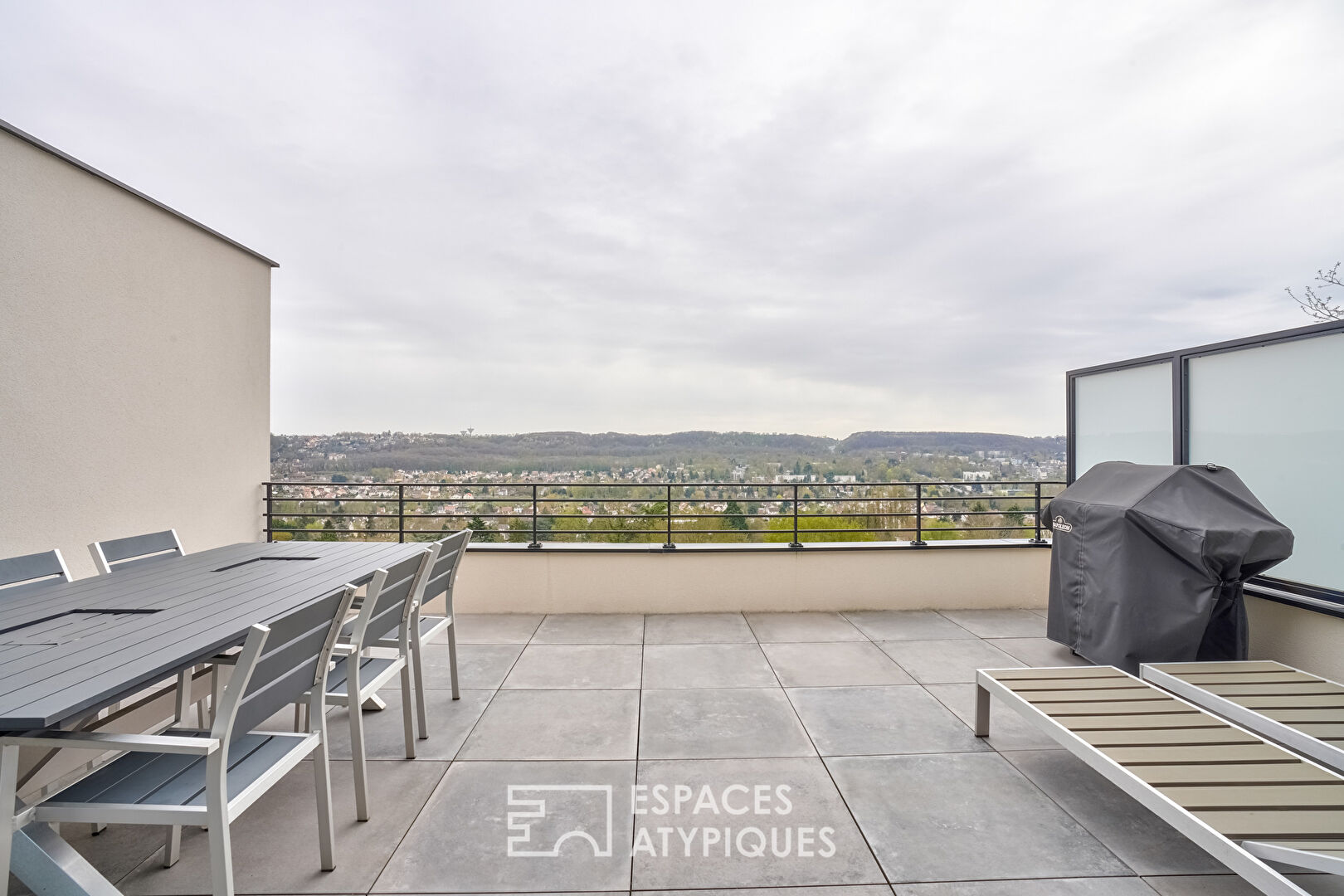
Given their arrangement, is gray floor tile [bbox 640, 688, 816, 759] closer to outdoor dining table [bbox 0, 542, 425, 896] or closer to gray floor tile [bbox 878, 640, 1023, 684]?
gray floor tile [bbox 878, 640, 1023, 684]

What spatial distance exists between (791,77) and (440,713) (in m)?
5.72

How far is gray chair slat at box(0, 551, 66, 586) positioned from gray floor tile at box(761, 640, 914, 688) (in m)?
3.48

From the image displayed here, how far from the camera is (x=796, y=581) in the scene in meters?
4.98

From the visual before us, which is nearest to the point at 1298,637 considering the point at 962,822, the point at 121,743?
the point at 962,822

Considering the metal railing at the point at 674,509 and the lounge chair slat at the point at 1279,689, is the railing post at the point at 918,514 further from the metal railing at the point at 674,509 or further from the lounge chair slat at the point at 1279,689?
the lounge chair slat at the point at 1279,689

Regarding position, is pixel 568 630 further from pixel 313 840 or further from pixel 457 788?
pixel 313 840

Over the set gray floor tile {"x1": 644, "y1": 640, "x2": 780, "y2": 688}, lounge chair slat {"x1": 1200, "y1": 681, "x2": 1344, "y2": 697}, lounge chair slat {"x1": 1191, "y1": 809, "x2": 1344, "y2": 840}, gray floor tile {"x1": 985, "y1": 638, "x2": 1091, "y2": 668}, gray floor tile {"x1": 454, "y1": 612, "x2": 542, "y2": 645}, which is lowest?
gray floor tile {"x1": 454, "y1": 612, "x2": 542, "y2": 645}

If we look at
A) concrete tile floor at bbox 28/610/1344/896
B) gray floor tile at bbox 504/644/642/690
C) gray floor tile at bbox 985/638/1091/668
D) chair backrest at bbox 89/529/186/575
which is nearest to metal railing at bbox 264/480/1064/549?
gray floor tile at bbox 985/638/1091/668

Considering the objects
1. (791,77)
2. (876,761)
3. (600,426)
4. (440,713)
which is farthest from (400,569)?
(600,426)

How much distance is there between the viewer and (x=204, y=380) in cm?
448

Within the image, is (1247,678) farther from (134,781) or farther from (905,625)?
(134,781)

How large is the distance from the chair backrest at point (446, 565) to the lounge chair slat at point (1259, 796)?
2813 millimetres

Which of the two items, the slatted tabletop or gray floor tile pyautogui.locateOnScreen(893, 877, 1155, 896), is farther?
gray floor tile pyautogui.locateOnScreen(893, 877, 1155, 896)

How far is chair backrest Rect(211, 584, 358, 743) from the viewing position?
1304 millimetres
